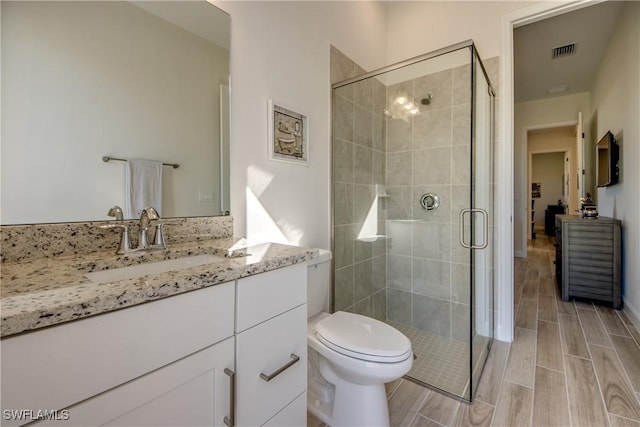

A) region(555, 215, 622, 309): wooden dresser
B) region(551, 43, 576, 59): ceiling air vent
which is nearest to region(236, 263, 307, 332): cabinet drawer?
region(555, 215, 622, 309): wooden dresser

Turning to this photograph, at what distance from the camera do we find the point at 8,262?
0.86m

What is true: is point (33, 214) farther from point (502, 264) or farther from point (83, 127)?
point (502, 264)

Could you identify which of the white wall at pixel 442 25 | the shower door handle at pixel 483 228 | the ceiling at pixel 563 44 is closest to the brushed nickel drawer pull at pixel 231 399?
the shower door handle at pixel 483 228

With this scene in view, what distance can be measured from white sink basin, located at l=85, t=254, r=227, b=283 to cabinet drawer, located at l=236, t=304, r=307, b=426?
29 centimetres

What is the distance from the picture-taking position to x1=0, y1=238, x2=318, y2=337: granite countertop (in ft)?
1.65

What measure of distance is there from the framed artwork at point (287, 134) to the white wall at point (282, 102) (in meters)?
0.04

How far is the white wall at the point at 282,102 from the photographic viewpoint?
1430 millimetres

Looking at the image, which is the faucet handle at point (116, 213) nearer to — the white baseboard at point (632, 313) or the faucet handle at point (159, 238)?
the faucet handle at point (159, 238)

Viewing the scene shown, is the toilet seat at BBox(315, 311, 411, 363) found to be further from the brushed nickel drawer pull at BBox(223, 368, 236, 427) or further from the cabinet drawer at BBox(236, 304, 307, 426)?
the brushed nickel drawer pull at BBox(223, 368, 236, 427)

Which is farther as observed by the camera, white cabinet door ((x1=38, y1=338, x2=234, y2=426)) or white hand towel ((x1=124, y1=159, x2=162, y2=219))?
white hand towel ((x1=124, y1=159, x2=162, y2=219))

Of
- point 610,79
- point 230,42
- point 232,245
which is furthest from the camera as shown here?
point 610,79

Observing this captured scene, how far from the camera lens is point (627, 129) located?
262 cm

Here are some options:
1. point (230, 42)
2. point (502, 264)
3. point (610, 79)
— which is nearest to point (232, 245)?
point (230, 42)

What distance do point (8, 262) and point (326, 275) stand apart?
4.23ft
